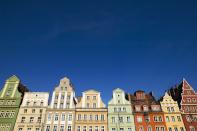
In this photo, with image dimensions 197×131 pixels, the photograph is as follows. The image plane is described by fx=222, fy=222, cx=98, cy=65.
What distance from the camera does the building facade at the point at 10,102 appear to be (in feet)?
198

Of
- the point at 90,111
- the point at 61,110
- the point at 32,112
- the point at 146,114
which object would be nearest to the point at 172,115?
the point at 146,114

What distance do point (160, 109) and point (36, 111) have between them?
35784 mm

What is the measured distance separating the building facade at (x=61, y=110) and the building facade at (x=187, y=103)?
104 feet

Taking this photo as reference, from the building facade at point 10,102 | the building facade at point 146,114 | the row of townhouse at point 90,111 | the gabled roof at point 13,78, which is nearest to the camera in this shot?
the building facade at point 10,102

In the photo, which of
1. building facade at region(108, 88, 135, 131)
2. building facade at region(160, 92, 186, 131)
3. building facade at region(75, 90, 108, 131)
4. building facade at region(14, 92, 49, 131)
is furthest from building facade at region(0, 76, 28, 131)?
building facade at region(160, 92, 186, 131)

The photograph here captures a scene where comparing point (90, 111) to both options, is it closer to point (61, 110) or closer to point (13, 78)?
point (61, 110)

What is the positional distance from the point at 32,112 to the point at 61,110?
825 centimetres

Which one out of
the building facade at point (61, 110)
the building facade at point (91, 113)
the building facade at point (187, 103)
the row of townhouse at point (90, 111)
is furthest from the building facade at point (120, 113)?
the building facade at point (187, 103)

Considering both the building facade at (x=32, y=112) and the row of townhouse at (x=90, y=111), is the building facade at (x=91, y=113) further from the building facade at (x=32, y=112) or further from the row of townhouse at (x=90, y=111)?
the building facade at (x=32, y=112)

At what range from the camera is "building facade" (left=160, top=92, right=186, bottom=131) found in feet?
200

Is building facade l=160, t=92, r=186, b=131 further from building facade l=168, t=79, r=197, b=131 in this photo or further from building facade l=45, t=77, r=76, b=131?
building facade l=45, t=77, r=76, b=131

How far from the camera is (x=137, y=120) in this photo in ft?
205

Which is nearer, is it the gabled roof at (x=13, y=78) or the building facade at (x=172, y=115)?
the building facade at (x=172, y=115)

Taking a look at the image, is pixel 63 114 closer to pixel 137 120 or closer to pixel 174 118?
pixel 137 120
